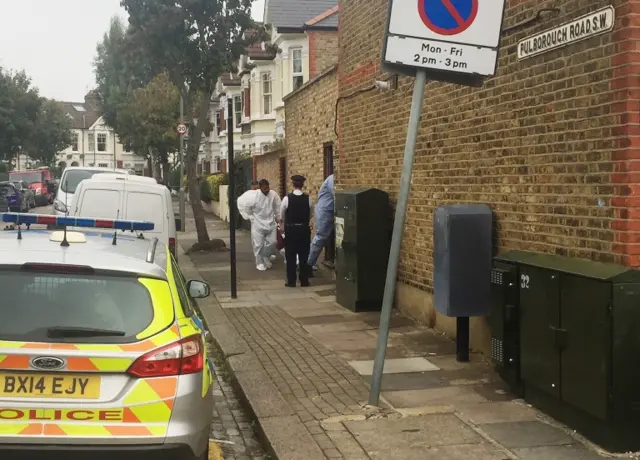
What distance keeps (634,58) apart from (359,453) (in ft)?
10.2

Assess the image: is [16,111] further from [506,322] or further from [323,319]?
[506,322]

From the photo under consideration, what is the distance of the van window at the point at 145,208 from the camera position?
482 inches

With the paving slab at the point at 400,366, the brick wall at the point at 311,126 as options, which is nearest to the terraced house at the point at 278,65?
the brick wall at the point at 311,126

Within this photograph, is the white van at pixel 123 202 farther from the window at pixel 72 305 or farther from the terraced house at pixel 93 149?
the terraced house at pixel 93 149

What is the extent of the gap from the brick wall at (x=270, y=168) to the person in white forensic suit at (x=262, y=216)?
4.84m

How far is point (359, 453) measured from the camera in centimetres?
499

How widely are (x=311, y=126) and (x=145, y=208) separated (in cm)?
514

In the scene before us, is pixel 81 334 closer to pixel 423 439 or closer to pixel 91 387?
pixel 91 387

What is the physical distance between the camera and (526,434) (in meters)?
5.34

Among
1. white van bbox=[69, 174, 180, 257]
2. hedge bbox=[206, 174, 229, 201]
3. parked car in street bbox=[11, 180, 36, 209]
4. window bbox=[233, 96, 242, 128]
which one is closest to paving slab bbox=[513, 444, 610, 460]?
white van bbox=[69, 174, 180, 257]

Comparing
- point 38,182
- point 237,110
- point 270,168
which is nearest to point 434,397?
point 270,168

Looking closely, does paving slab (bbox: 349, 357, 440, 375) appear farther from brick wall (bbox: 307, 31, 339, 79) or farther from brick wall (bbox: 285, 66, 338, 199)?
brick wall (bbox: 307, 31, 339, 79)

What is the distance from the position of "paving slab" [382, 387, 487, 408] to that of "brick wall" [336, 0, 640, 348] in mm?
1317

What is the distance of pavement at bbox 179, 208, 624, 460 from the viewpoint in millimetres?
5109
